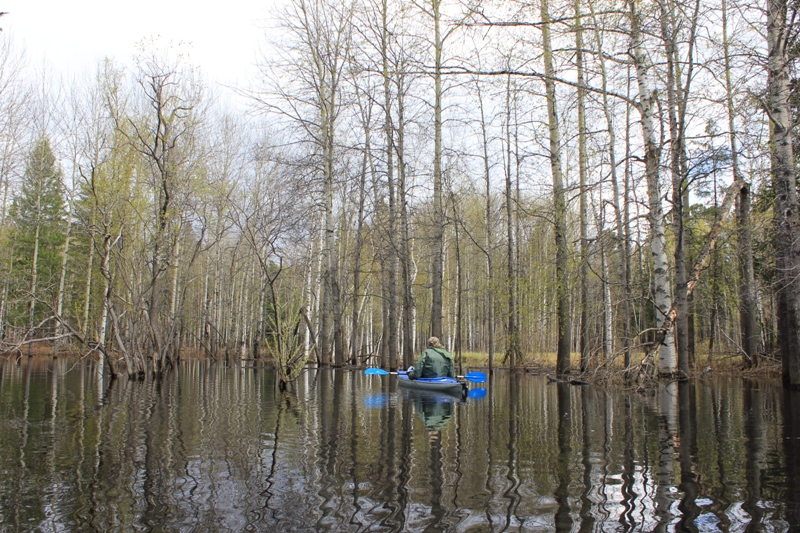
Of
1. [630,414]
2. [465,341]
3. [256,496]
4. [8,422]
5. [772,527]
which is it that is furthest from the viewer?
[465,341]

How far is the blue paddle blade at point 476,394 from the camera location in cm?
1143

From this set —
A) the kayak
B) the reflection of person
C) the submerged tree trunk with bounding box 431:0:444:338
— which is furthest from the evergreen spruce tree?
the reflection of person

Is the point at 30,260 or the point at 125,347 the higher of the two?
the point at 30,260

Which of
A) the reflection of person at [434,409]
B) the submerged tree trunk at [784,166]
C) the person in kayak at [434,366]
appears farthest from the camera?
the person in kayak at [434,366]

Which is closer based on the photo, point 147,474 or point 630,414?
point 147,474

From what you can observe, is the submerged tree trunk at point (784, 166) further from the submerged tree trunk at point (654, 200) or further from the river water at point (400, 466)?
the river water at point (400, 466)

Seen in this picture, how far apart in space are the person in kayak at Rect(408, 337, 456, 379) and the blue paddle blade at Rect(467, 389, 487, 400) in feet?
1.97

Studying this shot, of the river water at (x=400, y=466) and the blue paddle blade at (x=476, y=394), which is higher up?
the river water at (x=400, y=466)

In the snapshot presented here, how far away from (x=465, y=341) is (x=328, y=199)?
2170 cm

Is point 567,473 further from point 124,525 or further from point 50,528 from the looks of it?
point 50,528

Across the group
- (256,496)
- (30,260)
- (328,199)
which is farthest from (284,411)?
(30,260)

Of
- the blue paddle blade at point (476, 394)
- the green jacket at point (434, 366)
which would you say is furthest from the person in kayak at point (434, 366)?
the blue paddle blade at point (476, 394)

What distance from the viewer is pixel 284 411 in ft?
29.2

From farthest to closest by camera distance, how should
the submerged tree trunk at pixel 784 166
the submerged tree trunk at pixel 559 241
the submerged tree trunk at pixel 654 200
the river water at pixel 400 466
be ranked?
the submerged tree trunk at pixel 559 241
the submerged tree trunk at pixel 654 200
the submerged tree trunk at pixel 784 166
the river water at pixel 400 466
